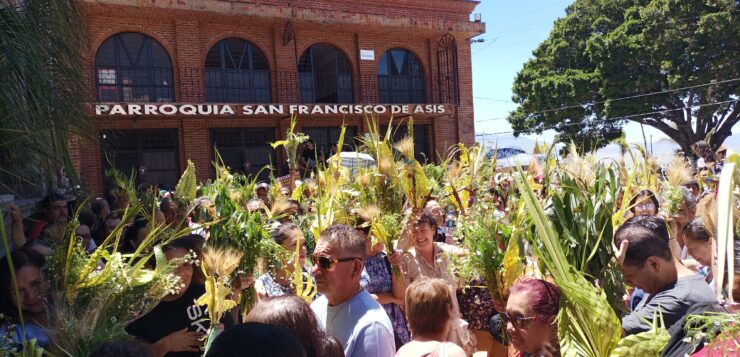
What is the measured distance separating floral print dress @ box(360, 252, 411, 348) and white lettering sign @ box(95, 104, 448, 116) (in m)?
9.79

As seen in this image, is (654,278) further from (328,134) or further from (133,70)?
(328,134)

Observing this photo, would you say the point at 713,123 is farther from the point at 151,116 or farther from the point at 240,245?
the point at 240,245

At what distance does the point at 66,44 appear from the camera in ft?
10.2

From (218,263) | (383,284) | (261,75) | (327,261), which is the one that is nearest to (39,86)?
(218,263)

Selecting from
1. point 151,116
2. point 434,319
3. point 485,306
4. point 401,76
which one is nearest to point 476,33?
point 401,76

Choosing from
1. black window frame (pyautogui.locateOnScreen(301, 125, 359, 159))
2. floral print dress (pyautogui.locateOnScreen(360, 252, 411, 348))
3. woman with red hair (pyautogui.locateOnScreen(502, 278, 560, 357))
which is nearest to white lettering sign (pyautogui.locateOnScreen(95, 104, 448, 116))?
black window frame (pyautogui.locateOnScreen(301, 125, 359, 159))

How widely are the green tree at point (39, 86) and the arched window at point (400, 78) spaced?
15728 millimetres

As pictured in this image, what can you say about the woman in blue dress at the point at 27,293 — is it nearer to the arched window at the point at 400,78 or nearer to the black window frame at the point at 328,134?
the black window frame at the point at 328,134

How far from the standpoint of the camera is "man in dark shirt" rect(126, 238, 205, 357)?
280 cm

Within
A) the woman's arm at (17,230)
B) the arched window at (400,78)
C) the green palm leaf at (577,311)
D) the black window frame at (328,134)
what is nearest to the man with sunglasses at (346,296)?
the green palm leaf at (577,311)

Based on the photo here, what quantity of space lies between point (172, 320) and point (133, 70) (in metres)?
14.2

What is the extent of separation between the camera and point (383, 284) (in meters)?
4.03

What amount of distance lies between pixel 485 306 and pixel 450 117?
51.5 ft

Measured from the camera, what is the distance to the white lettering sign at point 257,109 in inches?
554
